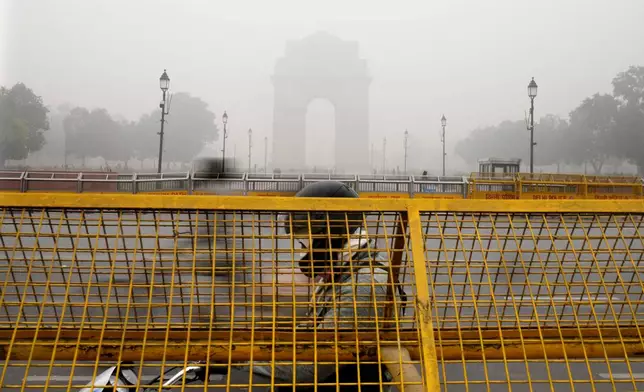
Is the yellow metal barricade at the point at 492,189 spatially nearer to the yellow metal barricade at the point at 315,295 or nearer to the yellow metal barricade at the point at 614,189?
the yellow metal barricade at the point at 614,189

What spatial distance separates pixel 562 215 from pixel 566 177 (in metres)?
25.1

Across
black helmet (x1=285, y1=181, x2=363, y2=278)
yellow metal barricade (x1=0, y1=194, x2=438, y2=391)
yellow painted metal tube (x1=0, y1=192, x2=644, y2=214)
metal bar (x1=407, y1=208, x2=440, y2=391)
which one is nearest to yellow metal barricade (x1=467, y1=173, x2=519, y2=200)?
black helmet (x1=285, y1=181, x2=363, y2=278)

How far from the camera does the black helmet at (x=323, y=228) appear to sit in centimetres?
219

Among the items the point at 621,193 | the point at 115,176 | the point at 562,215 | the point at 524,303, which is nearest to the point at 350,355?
the point at 524,303

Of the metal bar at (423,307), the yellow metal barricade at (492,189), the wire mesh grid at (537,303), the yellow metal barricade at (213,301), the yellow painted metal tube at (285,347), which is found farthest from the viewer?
the yellow metal barricade at (492,189)

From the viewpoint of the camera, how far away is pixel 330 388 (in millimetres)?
2539

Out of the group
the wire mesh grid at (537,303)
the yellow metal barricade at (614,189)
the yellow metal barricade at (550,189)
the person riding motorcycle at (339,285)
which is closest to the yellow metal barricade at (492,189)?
the yellow metal barricade at (550,189)

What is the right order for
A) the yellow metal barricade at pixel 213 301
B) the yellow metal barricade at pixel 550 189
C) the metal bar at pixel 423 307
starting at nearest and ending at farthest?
the metal bar at pixel 423 307
the yellow metal barricade at pixel 213 301
the yellow metal barricade at pixel 550 189

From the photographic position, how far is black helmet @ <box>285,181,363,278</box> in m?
2.19

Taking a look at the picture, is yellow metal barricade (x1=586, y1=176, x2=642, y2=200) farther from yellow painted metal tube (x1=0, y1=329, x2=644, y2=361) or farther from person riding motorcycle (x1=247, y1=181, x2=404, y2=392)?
person riding motorcycle (x1=247, y1=181, x2=404, y2=392)

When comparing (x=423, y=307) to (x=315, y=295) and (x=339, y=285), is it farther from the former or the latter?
(x=315, y=295)

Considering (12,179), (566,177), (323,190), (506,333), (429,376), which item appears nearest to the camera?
(429,376)

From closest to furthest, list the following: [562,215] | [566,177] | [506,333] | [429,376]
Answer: [429,376] < [562,215] < [506,333] < [566,177]

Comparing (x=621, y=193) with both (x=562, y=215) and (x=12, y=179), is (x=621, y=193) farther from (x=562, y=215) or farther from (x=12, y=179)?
(x=12, y=179)
